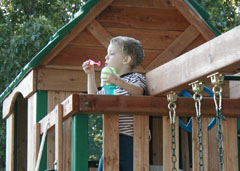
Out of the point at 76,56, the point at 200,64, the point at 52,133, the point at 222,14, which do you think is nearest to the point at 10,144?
the point at 52,133

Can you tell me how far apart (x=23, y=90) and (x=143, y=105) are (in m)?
3.89

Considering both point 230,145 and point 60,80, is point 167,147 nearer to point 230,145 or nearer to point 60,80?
point 230,145

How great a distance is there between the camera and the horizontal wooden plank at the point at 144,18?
8141 millimetres

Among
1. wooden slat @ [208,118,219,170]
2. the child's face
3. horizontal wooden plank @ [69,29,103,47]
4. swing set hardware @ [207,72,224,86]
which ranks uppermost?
horizontal wooden plank @ [69,29,103,47]

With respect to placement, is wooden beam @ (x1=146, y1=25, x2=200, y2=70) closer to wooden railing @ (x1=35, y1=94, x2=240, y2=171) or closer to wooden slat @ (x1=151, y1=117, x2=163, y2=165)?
wooden slat @ (x1=151, y1=117, x2=163, y2=165)

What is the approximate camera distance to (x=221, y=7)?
15.0m

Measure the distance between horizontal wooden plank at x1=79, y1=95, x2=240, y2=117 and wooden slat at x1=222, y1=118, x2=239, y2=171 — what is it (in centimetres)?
11

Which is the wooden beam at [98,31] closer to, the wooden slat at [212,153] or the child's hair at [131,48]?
the wooden slat at [212,153]

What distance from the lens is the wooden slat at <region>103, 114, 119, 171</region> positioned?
4.79 meters

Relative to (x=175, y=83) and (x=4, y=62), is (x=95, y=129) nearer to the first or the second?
(x=4, y=62)

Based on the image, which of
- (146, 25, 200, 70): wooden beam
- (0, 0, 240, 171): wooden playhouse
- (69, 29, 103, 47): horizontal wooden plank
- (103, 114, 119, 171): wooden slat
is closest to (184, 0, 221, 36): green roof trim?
(0, 0, 240, 171): wooden playhouse

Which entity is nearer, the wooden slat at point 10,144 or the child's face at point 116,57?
the child's face at point 116,57

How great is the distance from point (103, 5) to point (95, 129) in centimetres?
1525

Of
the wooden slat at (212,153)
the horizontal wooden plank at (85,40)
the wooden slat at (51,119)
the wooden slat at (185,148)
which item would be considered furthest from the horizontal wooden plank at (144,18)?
the wooden slat at (51,119)
